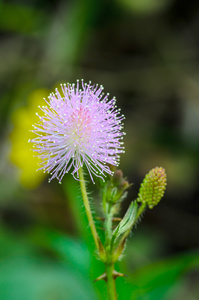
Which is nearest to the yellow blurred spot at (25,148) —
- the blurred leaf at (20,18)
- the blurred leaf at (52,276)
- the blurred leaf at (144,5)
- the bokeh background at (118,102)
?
the bokeh background at (118,102)

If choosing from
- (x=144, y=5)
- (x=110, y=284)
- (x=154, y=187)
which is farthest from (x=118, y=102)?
(x=110, y=284)

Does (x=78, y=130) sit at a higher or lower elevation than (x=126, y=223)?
higher

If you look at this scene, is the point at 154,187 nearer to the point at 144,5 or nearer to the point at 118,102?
the point at 118,102

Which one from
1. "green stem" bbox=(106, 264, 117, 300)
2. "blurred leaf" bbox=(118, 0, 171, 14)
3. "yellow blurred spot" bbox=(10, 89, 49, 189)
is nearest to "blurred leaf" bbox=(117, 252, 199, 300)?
"green stem" bbox=(106, 264, 117, 300)

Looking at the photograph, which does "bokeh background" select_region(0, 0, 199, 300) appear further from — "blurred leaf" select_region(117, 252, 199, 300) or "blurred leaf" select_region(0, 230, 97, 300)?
"blurred leaf" select_region(117, 252, 199, 300)

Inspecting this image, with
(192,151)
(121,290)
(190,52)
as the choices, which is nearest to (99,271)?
(121,290)

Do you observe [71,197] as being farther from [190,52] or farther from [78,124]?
[190,52]

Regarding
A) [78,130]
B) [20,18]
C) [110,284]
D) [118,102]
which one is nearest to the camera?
[110,284]
